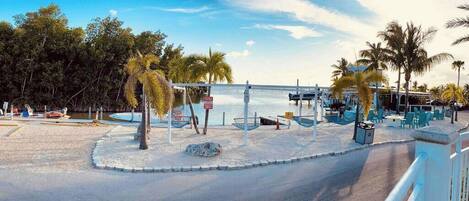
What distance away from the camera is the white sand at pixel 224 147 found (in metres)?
9.35

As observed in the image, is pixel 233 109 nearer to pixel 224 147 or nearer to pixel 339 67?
pixel 339 67

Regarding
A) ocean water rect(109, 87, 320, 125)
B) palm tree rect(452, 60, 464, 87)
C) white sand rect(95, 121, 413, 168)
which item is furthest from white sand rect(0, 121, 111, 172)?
palm tree rect(452, 60, 464, 87)

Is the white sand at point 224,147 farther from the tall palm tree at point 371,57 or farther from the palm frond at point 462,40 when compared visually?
the tall palm tree at point 371,57

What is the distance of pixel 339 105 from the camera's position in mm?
33594

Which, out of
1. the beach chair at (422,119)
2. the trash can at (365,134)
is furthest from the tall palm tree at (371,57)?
the trash can at (365,134)

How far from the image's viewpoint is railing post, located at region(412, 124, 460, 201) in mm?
2039

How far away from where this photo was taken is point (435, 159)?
208cm

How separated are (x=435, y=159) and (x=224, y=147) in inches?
382

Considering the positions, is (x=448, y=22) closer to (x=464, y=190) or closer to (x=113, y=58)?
(x=464, y=190)

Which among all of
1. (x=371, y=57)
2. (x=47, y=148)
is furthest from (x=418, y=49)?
(x=47, y=148)

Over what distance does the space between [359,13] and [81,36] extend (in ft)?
93.4

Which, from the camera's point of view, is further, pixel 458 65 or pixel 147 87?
pixel 458 65

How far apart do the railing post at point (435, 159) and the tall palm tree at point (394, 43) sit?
1030 inches

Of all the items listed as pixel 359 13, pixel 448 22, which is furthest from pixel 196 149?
pixel 448 22
